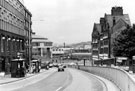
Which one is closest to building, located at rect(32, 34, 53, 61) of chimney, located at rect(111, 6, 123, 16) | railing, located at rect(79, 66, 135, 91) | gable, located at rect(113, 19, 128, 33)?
chimney, located at rect(111, 6, 123, 16)

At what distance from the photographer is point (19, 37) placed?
7600 cm

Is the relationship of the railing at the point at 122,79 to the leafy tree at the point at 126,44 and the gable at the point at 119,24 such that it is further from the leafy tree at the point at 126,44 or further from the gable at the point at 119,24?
the gable at the point at 119,24

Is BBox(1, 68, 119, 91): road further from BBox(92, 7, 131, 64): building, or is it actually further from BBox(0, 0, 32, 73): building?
BBox(92, 7, 131, 64): building

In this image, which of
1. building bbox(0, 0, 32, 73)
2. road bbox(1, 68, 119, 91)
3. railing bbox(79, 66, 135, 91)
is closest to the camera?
railing bbox(79, 66, 135, 91)

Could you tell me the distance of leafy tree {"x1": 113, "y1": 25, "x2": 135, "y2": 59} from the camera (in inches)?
3575

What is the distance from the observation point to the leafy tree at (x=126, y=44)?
9081 cm

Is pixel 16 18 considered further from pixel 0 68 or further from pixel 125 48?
pixel 125 48

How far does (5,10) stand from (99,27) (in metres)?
91.1

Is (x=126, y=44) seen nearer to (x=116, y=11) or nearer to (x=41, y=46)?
(x=116, y=11)

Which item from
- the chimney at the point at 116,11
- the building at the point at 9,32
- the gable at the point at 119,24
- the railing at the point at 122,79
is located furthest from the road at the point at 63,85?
the chimney at the point at 116,11

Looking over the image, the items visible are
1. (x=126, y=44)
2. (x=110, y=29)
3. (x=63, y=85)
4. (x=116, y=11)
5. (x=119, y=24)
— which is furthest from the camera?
(x=116, y=11)

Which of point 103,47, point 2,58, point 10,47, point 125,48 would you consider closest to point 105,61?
point 125,48

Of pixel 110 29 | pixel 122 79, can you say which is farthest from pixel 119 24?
pixel 122 79

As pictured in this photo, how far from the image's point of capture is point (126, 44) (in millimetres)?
91312
